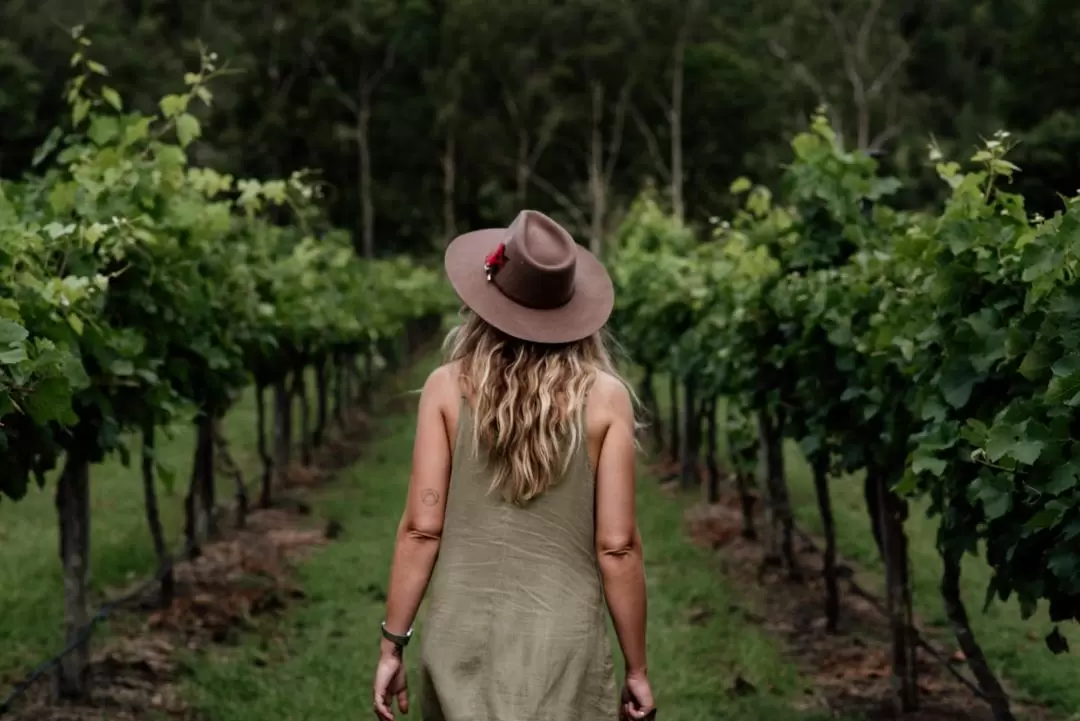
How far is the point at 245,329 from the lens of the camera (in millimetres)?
10453

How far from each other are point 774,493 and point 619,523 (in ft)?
21.4

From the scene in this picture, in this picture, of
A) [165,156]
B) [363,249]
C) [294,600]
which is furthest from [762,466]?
[363,249]

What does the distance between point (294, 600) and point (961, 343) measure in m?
5.87

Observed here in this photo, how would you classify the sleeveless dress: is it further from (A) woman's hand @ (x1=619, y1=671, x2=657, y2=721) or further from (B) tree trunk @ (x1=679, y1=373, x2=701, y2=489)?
(B) tree trunk @ (x1=679, y1=373, x2=701, y2=489)

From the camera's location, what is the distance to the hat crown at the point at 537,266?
3670 mm

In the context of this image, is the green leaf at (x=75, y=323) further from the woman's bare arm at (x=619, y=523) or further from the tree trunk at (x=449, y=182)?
the tree trunk at (x=449, y=182)

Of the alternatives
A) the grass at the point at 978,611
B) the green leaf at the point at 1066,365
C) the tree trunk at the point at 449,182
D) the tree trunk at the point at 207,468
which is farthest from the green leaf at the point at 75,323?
the tree trunk at the point at 449,182

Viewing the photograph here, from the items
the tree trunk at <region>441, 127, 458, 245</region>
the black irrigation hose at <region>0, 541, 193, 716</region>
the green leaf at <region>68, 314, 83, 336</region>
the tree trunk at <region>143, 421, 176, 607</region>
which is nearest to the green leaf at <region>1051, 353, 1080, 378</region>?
the green leaf at <region>68, 314, 83, 336</region>

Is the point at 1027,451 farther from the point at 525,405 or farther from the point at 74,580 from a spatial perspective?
the point at 74,580

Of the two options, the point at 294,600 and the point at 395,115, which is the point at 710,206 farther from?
the point at 294,600

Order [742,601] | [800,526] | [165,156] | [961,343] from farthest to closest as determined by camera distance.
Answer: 1. [800,526]
2. [742,601]
3. [165,156]
4. [961,343]

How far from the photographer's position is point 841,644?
8.53 meters

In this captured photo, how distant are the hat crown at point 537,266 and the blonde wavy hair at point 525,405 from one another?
0.37ft

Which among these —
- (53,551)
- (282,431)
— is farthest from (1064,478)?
(282,431)
